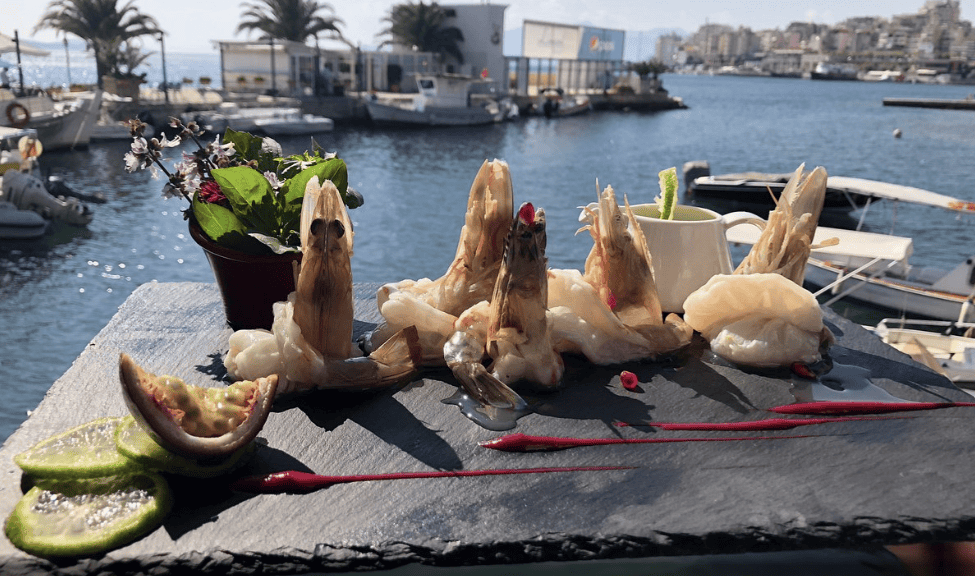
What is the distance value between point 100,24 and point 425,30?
22898 millimetres

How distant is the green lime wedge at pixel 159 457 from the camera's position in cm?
199

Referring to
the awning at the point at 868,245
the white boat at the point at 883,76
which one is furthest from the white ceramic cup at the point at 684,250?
the white boat at the point at 883,76

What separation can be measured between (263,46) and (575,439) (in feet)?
162

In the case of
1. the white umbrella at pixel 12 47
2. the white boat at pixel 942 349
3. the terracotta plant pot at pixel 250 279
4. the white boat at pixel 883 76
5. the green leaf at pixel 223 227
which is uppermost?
the white boat at pixel 883 76

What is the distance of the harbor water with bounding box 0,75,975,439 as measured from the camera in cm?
1627

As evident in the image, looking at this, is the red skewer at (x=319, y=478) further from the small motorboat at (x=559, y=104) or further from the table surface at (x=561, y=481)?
the small motorboat at (x=559, y=104)

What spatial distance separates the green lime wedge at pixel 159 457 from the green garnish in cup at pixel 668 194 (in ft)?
6.59

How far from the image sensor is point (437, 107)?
4466cm

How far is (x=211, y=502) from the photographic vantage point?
6.59 feet

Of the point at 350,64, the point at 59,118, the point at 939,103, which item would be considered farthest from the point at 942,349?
the point at 939,103

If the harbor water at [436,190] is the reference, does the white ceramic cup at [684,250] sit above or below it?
above

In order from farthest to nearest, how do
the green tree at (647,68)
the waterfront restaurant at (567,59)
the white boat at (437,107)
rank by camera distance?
the green tree at (647,68) < the waterfront restaurant at (567,59) < the white boat at (437,107)

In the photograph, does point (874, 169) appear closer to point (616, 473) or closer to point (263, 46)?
point (263, 46)

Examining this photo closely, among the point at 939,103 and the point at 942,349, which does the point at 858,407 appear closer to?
the point at 942,349
